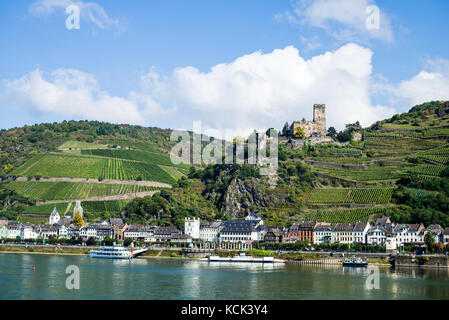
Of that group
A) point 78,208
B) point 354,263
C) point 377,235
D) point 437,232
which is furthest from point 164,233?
point 437,232

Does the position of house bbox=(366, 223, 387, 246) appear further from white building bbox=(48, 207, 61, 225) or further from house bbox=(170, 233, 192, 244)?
white building bbox=(48, 207, 61, 225)

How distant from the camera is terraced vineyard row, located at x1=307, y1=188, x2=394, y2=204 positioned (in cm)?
8694

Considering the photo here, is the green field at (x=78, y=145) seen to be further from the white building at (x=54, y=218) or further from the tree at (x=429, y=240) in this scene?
the tree at (x=429, y=240)

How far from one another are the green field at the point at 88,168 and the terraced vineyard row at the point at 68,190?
3.49 meters

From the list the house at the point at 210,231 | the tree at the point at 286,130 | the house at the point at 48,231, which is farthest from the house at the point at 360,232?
the tree at the point at 286,130

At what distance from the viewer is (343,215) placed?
85938 millimetres

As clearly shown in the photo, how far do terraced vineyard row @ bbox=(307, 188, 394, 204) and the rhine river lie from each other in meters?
27.9

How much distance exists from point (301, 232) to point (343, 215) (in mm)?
7899

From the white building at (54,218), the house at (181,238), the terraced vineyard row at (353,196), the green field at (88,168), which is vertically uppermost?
the green field at (88,168)

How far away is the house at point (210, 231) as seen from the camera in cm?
9181

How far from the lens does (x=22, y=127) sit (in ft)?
606

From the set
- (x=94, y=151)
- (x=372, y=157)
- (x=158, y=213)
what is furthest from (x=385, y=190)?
(x=94, y=151)
